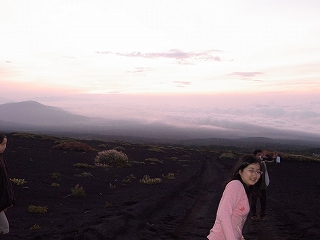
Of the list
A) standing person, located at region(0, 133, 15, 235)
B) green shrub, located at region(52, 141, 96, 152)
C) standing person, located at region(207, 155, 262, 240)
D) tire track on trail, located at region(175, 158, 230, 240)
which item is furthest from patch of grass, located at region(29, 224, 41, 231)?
green shrub, located at region(52, 141, 96, 152)

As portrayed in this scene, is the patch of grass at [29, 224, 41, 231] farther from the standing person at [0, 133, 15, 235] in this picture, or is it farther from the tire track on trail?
the tire track on trail

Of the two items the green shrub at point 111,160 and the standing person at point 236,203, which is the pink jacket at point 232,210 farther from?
the green shrub at point 111,160

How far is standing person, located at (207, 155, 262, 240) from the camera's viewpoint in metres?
3.25

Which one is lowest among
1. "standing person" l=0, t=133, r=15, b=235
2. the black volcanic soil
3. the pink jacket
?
the black volcanic soil

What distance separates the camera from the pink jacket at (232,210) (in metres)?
3.25

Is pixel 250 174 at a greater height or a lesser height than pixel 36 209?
greater

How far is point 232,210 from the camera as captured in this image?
3.35m

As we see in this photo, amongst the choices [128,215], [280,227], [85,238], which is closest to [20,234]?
[85,238]

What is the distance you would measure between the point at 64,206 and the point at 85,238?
182 inches

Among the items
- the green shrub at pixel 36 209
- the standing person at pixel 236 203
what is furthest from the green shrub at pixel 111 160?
the standing person at pixel 236 203

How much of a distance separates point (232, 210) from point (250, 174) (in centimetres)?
49

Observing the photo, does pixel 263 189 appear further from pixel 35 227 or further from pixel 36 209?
pixel 36 209

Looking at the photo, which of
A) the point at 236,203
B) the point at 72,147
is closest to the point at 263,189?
the point at 236,203

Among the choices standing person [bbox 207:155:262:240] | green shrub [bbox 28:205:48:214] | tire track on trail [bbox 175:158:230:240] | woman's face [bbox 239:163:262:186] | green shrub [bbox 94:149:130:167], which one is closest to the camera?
standing person [bbox 207:155:262:240]
